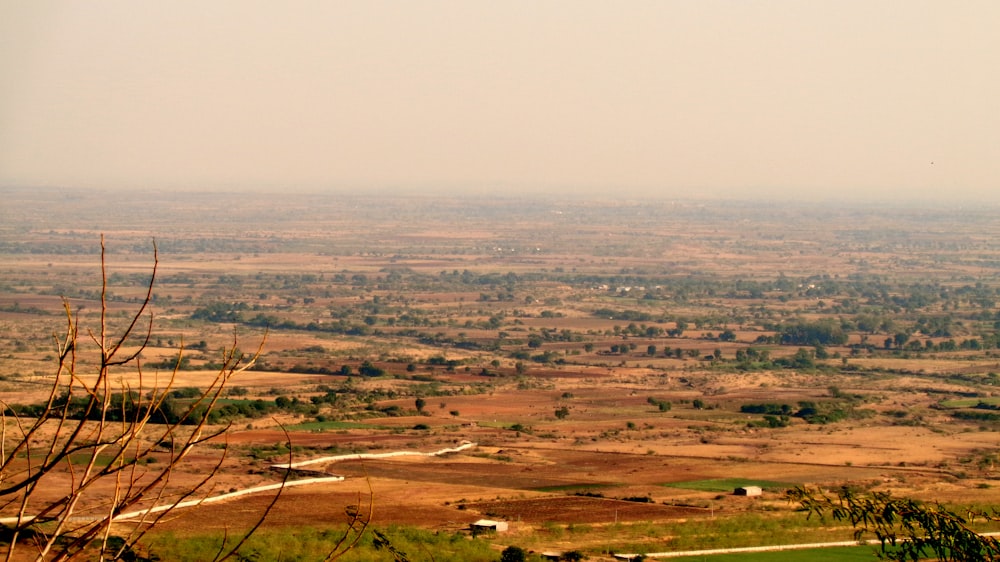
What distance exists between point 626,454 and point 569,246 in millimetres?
121109

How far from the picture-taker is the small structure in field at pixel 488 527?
2304 centimetres

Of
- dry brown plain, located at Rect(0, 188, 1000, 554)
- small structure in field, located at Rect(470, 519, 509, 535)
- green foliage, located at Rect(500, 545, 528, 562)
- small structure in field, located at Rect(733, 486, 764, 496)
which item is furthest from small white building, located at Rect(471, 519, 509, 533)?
small structure in field, located at Rect(733, 486, 764, 496)

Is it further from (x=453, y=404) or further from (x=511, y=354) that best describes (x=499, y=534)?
(x=511, y=354)

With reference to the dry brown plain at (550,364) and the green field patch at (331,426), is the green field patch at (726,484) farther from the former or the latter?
the green field patch at (331,426)

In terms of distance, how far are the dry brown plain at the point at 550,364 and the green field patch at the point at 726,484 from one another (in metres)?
0.33

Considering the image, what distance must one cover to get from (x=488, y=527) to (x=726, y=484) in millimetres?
9748

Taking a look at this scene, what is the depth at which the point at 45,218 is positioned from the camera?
170250mm

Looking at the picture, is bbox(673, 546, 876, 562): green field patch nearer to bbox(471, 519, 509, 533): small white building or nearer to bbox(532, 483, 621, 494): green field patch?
bbox(471, 519, 509, 533): small white building

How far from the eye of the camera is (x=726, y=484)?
101ft

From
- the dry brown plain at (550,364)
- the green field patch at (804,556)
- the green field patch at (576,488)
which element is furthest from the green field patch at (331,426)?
the green field patch at (804,556)

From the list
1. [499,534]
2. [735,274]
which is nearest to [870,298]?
[735,274]

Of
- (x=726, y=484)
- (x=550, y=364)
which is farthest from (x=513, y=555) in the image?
(x=550, y=364)

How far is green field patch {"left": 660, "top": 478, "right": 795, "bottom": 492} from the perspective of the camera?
2967 cm

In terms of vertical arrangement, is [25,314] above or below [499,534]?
below
